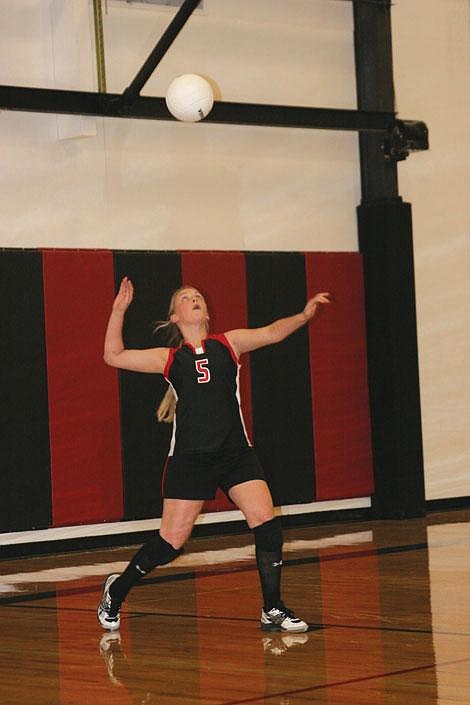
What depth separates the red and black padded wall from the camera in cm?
1234

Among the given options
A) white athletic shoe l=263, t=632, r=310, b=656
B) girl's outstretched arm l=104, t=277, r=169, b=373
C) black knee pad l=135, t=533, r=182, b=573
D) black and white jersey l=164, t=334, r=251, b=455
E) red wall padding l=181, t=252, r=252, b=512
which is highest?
red wall padding l=181, t=252, r=252, b=512

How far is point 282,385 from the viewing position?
547 inches

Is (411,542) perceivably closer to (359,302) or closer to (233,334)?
(359,302)

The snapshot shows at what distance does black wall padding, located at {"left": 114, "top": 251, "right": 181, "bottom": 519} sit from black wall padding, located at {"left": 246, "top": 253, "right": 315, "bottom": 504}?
1.07 meters

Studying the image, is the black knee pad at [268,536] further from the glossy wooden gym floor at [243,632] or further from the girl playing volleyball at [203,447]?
the glossy wooden gym floor at [243,632]

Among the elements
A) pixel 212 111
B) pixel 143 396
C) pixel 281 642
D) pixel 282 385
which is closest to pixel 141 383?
pixel 143 396

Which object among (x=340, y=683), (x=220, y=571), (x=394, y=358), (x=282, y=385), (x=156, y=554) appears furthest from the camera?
(x=394, y=358)

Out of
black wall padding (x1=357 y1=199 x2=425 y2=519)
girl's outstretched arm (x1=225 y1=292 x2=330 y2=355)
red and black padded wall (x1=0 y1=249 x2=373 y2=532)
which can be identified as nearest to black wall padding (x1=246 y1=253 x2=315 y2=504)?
red and black padded wall (x1=0 y1=249 x2=373 y2=532)

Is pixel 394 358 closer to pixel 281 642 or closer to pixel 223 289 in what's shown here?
pixel 223 289

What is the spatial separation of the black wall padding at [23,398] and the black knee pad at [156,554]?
15.4 feet

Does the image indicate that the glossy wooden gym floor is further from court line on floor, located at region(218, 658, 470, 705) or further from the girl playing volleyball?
the girl playing volleyball

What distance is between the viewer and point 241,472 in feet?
25.1

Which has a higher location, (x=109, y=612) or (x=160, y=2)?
(x=160, y=2)

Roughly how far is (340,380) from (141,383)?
2.45 meters
